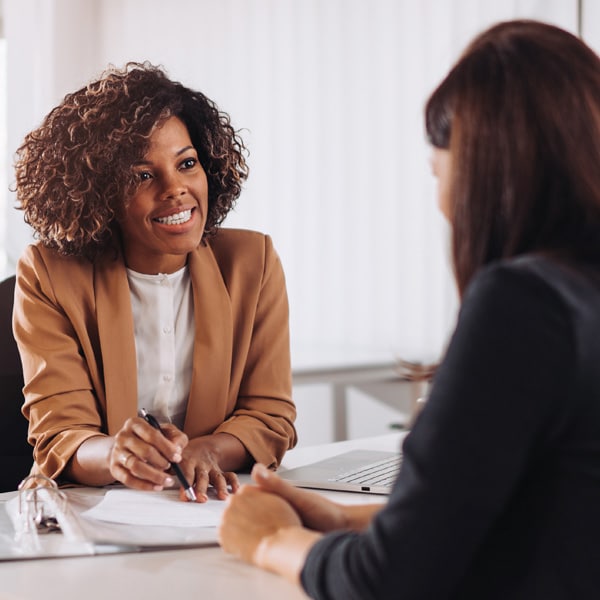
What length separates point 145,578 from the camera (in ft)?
3.47

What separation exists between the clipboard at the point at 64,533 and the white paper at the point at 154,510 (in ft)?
0.06

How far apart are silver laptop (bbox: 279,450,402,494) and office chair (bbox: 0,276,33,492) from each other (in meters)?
0.60

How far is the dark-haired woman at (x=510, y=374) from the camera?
74 centimetres

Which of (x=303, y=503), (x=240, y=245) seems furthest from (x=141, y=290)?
(x=303, y=503)

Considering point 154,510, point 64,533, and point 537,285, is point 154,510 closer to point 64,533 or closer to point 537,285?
point 64,533

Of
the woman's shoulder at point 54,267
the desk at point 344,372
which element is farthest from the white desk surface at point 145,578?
the desk at point 344,372

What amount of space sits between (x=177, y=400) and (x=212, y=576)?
2.73ft

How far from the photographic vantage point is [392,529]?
77 cm

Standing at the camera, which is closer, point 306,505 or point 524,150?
point 524,150

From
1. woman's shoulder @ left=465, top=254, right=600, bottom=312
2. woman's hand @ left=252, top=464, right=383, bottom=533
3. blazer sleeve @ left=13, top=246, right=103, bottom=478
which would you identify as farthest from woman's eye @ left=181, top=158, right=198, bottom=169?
woman's shoulder @ left=465, top=254, right=600, bottom=312

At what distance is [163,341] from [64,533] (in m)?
0.71

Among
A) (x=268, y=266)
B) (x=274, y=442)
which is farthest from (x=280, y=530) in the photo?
(x=268, y=266)

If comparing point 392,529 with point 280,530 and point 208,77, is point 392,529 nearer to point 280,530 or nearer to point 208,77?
point 280,530

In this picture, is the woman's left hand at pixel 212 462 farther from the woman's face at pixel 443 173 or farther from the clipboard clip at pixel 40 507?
the woman's face at pixel 443 173
